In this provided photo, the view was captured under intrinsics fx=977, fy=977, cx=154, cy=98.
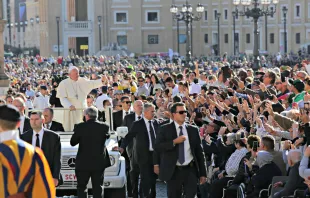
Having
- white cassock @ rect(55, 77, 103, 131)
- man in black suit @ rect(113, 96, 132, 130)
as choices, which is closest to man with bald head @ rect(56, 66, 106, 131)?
white cassock @ rect(55, 77, 103, 131)

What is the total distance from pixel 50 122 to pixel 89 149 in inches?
70.8

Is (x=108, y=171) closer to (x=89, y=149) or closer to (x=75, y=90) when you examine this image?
(x=89, y=149)

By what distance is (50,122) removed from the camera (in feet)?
50.6

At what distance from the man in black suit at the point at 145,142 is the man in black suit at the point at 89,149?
4.34 feet

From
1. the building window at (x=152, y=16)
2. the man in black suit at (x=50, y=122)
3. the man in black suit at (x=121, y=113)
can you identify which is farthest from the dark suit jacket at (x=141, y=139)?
the building window at (x=152, y=16)

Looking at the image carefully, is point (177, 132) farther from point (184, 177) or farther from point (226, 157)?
point (226, 157)

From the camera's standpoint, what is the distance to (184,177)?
13.5 metres

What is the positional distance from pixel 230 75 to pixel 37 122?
13.9 metres

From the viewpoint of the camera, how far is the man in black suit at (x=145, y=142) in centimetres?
1525

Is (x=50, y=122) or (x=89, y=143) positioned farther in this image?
(x=50, y=122)

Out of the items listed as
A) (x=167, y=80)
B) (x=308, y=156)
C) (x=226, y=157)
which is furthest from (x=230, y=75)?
(x=308, y=156)

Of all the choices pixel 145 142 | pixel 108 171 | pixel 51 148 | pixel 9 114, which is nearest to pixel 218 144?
pixel 145 142

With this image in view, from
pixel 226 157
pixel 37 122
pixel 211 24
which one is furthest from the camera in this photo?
pixel 211 24

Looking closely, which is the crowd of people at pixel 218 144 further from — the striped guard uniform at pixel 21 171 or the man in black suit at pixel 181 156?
the striped guard uniform at pixel 21 171
